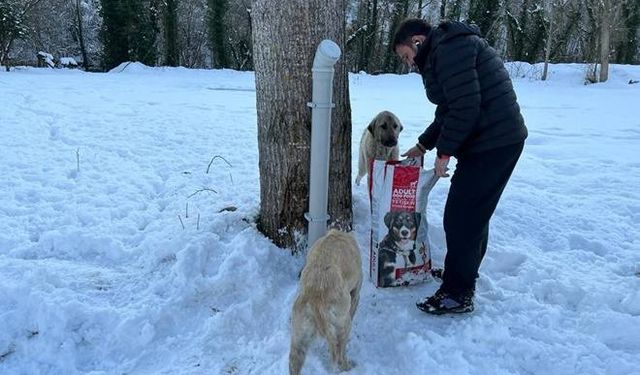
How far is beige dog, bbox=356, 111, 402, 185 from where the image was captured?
17.0 feet

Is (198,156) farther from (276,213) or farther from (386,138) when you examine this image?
(276,213)

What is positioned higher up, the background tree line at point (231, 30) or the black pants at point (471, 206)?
the background tree line at point (231, 30)

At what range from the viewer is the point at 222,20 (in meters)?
27.0

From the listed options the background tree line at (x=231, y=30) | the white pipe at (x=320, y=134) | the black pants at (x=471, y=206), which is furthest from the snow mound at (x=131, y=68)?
the black pants at (x=471, y=206)

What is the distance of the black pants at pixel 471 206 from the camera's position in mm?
3018

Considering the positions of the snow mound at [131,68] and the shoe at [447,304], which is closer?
the shoe at [447,304]

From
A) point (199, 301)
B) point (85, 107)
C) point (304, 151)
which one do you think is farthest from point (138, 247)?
point (85, 107)

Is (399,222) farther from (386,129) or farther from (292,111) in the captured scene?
(386,129)

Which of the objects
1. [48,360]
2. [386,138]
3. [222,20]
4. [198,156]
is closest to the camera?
[48,360]

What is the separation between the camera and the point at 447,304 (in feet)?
10.6

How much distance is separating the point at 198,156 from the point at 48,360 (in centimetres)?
401

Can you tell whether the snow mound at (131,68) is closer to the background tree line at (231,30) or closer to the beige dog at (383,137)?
the background tree line at (231,30)

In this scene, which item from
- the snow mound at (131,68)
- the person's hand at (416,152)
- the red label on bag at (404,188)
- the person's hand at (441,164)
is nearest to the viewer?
the person's hand at (441,164)

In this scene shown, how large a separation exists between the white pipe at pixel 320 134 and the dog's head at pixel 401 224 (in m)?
0.47
